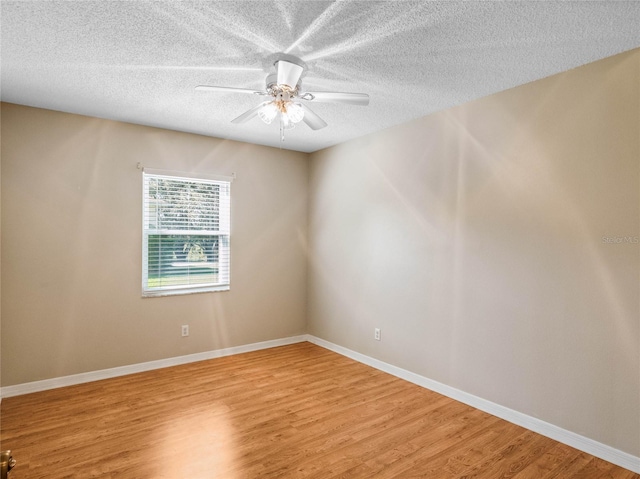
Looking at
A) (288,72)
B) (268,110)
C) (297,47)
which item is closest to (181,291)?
(268,110)

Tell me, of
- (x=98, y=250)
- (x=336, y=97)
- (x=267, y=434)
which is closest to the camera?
(x=336, y=97)

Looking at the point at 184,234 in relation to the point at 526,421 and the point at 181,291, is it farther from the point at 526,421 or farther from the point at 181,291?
the point at 526,421

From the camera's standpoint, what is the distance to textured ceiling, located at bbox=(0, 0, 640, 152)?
188cm

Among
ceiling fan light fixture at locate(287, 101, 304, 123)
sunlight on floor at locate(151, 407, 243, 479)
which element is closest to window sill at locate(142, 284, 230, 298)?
sunlight on floor at locate(151, 407, 243, 479)

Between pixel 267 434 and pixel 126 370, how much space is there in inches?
77.1

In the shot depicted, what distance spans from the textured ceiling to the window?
103 cm

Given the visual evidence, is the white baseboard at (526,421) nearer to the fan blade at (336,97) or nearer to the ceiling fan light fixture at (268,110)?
the fan blade at (336,97)

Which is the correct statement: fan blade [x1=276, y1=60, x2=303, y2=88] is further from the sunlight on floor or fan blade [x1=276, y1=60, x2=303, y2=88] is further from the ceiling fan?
the sunlight on floor

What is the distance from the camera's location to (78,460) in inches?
89.7

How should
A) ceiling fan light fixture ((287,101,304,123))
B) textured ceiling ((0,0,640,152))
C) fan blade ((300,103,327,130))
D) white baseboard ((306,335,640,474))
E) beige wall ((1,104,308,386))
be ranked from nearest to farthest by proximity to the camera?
textured ceiling ((0,0,640,152)) < white baseboard ((306,335,640,474)) < ceiling fan light fixture ((287,101,304,123)) < fan blade ((300,103,327,130)) < beige wall ((1,104,308,386))

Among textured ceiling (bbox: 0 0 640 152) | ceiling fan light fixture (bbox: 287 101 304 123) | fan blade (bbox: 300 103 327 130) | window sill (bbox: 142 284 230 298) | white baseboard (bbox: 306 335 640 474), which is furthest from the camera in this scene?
window sill (bbox: 142 284 230 298)

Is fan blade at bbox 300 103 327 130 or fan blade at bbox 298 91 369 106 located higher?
fan blade at bbox 298 91 369 106

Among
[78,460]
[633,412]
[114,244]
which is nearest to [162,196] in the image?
[114,244]

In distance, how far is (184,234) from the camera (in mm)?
4125
